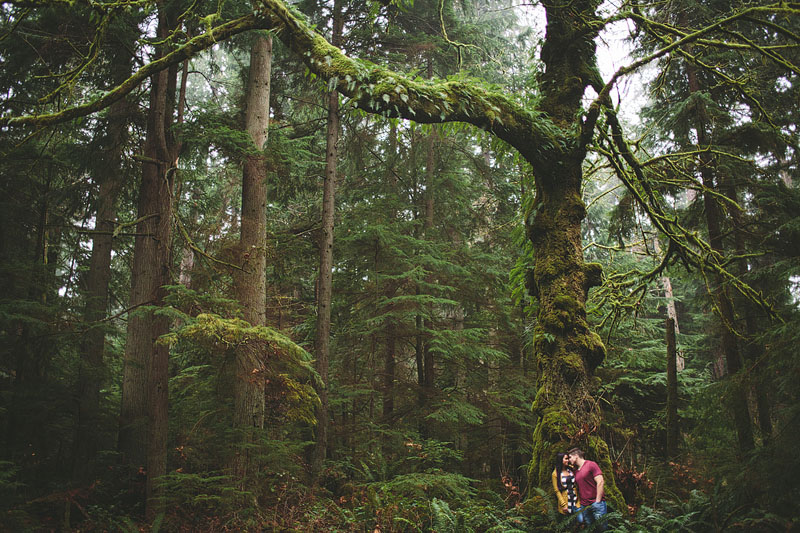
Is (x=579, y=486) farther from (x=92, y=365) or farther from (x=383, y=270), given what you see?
(x=92, y=365)

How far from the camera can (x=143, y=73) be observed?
16.4 ft

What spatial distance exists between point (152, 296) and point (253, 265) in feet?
5.75

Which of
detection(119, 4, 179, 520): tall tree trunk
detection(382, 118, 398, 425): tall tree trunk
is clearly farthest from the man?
detection(382, 118, 398, 425): tall tree trunk

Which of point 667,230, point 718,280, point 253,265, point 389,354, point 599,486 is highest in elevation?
point 253,265

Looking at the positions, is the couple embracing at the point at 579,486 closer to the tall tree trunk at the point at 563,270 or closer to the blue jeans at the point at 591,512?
the blue jeans at the point at 591,512

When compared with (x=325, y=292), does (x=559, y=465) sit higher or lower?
lower

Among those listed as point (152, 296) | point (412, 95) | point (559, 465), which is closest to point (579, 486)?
point (559, 465)

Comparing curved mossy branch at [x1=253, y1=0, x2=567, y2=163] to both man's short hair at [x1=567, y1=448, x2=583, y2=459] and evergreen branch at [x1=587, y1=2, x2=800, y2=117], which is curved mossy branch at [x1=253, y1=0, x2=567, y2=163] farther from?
man's short hair at [x1=567, y1=448, x2=583, y2=459]

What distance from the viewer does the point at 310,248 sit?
11.8 meters

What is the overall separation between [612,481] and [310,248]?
28.5 feet

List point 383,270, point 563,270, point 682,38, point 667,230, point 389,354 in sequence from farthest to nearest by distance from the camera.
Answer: point 389,354 < point 383,270 < point 667,230 < point 563,270 < point 682,38

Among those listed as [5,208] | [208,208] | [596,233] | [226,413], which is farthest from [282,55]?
[596,233]

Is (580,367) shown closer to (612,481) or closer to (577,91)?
(612,481)

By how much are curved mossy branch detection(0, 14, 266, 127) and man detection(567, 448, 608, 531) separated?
5.85 metres
